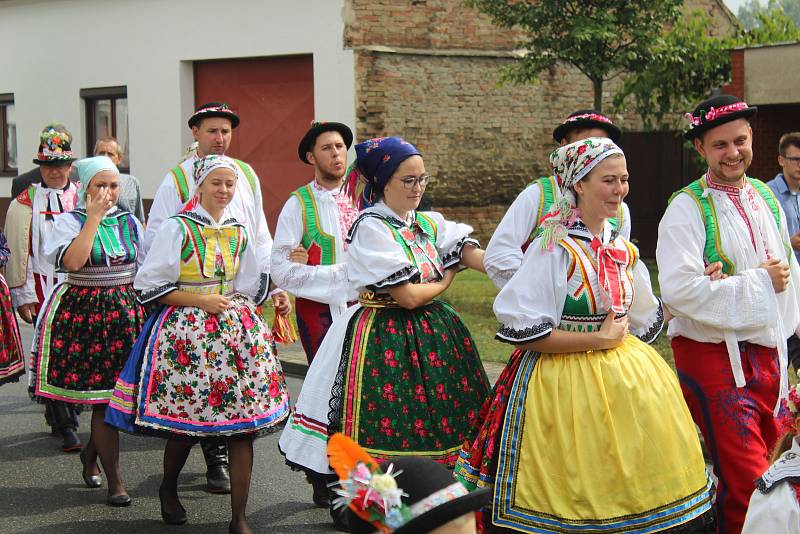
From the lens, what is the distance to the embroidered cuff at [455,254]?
535cm

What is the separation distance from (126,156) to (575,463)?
17.4 metres

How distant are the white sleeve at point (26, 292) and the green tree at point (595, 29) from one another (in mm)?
8040

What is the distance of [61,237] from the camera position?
6.78 metres

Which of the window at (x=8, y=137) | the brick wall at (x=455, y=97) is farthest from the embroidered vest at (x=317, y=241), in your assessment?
the window at (x=8, y=137)

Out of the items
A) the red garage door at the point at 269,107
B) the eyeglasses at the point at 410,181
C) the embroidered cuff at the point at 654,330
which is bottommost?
the embroidered cuff at the point at 654,330

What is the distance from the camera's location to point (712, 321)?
4742 millimetres

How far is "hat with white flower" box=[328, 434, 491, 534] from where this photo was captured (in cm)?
244

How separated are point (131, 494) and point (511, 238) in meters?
2.83

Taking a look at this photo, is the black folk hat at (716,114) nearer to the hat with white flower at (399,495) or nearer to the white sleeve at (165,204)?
→ the hat with white flower at (399,495)

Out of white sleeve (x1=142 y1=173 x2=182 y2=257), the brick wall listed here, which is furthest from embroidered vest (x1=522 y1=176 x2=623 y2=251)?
the brick wall

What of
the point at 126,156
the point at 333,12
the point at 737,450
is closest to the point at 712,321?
the point at 737,450

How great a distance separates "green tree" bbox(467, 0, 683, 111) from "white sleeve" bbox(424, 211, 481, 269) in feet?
30.5

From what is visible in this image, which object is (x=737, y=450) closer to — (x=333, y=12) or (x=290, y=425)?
(x=290, y=425)

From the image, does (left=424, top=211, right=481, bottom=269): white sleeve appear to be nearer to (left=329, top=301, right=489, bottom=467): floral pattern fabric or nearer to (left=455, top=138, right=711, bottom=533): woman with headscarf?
(left=329, top=301, right=489, bottom=467): floral pattern fabric
